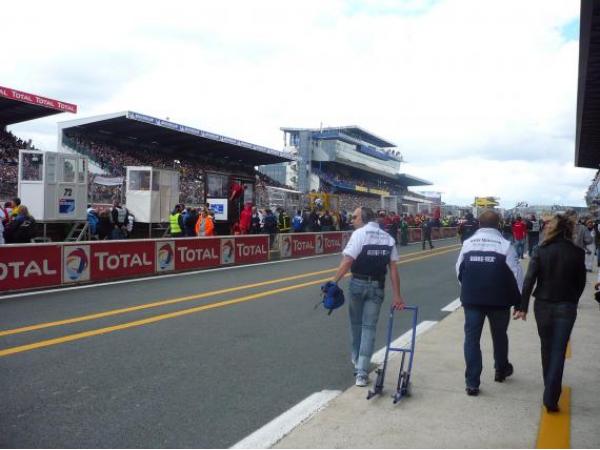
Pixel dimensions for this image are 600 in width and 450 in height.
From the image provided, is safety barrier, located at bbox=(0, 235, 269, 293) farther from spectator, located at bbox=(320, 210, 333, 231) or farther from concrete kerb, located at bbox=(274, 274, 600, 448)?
spectator, located at bbox=(320, 210, 333, 231)

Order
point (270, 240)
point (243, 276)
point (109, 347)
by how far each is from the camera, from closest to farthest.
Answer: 1. point (109, 347)
2. point (243, 276)
3. point (270, 240)

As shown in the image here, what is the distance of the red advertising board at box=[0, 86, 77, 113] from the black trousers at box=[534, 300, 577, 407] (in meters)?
32.0

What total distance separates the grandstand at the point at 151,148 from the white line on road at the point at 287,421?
A: 24348 millimetres

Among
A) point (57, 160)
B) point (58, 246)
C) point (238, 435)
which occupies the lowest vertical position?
point (238, 435)

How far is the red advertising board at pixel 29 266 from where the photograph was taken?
10.5 metres

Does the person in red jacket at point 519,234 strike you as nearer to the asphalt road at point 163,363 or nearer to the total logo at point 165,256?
the asphalt road at point 163,363

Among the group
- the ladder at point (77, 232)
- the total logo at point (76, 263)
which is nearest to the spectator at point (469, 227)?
the ladder at point (77, 232)

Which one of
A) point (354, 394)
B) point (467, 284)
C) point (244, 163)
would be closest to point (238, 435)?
point (354, 394)

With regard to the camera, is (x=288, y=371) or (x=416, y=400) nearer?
(x=416, y=400)

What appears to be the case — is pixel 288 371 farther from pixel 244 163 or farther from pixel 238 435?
pixel 244 163

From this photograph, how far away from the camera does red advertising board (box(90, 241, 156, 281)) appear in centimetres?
1231

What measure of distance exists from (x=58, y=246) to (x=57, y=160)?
17.8ft

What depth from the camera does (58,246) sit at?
Answer: 11523 mm

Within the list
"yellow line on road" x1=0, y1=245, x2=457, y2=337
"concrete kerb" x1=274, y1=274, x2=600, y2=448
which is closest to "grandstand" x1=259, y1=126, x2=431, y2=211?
"yellow line on road" x1=0, y1=245, x2=457, y2=337
